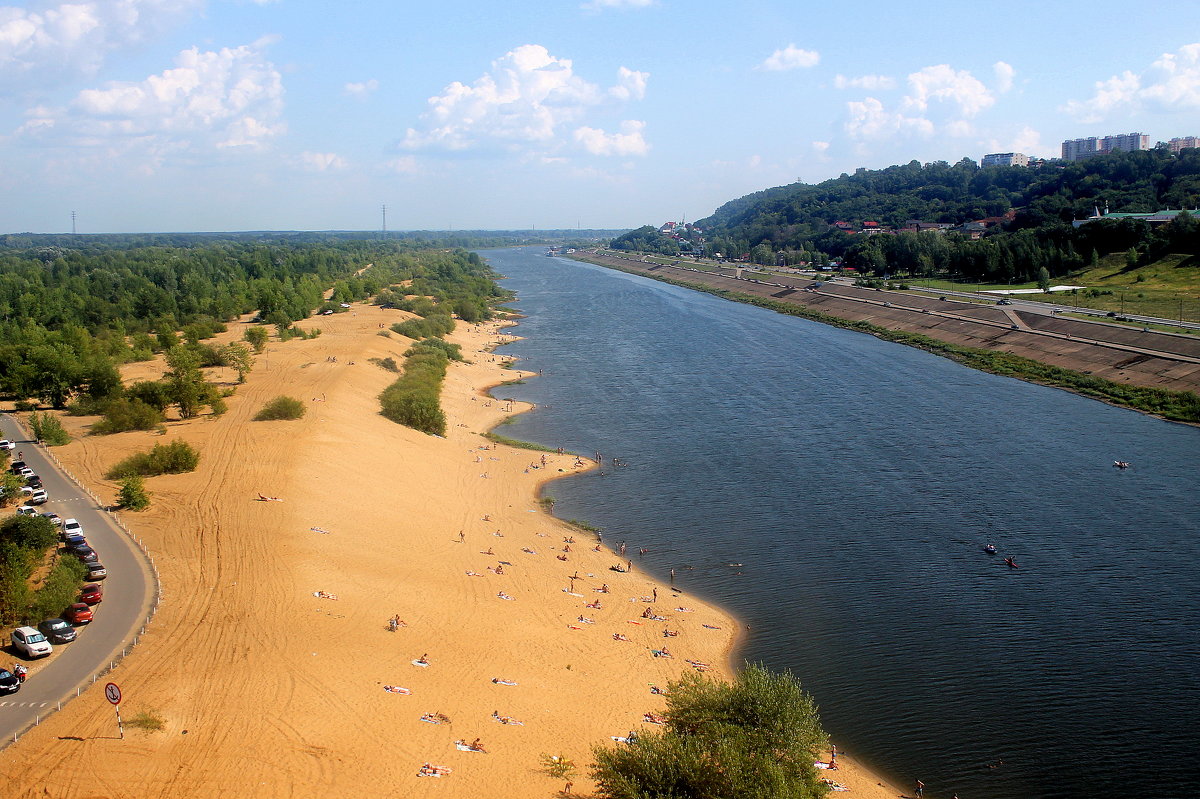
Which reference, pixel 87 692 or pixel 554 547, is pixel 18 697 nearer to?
pixel 87 692

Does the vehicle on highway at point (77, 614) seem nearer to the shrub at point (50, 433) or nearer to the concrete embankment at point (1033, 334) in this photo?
the shrub at point (50, 433)

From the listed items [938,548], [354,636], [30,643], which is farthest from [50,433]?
[938,548]

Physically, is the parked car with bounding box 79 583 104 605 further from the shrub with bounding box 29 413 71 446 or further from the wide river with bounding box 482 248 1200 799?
the shrub with bounding box 29 413 71 446

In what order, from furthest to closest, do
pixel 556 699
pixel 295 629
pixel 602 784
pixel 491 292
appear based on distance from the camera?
pixel 491 292 → pixel 295 629 → pixel 556 699 → pixel 602 784

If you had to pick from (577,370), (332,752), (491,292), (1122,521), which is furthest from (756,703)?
(491,292)

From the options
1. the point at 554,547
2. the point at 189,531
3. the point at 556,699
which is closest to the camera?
the point at 556,699

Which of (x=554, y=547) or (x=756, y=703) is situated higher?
(x=756, y=703)
